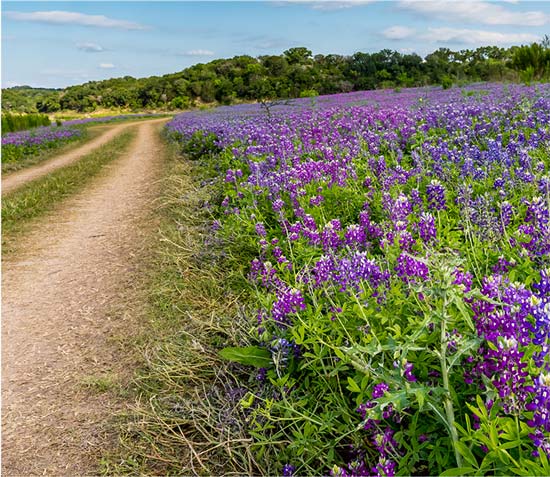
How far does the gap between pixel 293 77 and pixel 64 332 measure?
37.1 meters

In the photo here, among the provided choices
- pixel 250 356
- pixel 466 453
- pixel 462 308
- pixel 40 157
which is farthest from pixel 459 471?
pixel 40 157

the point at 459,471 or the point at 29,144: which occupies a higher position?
the point at 29,144

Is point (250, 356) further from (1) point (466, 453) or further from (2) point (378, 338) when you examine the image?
(1) point (466, 453)

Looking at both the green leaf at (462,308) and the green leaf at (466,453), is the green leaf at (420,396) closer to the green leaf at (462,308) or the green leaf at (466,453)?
the green leaf at (466,453)

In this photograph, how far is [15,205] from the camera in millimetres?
9023

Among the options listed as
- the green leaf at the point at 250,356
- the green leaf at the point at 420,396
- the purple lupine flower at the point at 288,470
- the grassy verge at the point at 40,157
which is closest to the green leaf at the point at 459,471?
the green leaf at the point at 420,396

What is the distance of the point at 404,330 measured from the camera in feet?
7.22

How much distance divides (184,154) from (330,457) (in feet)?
37.8

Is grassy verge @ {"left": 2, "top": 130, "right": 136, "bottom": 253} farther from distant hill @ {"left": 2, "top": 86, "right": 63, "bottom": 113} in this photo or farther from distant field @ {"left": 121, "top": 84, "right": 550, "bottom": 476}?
distant hill @ {"left": 2, "top": 86, "right": 63, "bottom": 113}

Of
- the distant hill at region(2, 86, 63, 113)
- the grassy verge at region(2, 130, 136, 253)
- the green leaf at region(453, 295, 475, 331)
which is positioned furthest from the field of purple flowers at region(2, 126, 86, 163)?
the distant hill at region(2, 86, 63, 113)

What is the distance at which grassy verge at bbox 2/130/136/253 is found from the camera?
808 cm

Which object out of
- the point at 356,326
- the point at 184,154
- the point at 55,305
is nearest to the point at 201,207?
the point at 55,305

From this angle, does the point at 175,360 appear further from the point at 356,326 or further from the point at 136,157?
the point at 136,157

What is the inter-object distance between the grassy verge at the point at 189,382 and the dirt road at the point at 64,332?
10.1 inches
